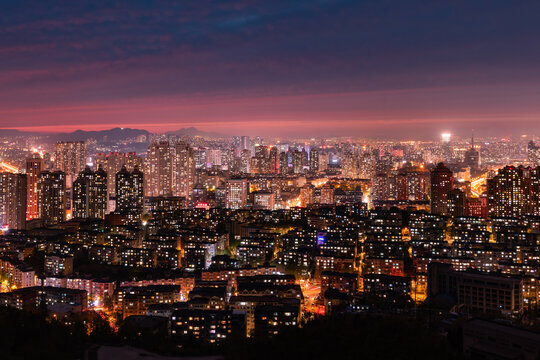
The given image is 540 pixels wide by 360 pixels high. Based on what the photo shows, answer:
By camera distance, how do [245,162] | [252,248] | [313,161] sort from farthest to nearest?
[313,161] → [245,162] → [252,248]

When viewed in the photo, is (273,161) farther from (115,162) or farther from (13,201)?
(13,201)

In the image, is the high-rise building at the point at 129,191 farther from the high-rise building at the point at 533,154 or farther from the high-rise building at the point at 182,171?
the high-rise building at the point at 533,154

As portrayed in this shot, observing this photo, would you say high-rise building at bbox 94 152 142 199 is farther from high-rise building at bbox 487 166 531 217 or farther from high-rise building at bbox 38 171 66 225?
high-rise building at bbox 487 166 531 217

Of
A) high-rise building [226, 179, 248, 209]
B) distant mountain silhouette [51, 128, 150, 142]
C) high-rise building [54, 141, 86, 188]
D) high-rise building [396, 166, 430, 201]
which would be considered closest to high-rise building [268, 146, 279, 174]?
high-rise building [226, 179, 248, 209]

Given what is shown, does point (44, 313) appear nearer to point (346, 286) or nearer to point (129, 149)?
point (346, 286)

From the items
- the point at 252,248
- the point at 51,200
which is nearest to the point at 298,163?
the point at 51,200

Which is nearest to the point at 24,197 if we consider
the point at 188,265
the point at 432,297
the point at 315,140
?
the point at 188,265
